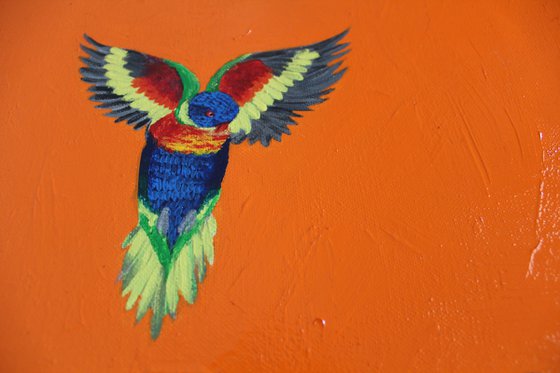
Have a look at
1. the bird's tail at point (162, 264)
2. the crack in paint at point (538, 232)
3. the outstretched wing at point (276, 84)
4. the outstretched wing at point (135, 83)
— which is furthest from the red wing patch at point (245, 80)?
the crack in paint at point (538, 232)

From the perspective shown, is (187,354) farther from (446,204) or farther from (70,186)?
(446,204)

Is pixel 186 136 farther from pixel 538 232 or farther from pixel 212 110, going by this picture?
pixel 538 232

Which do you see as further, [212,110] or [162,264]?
[212,110]

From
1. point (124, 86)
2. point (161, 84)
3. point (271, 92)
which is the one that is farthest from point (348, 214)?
point (124, 86)

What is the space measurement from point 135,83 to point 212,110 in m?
0.28

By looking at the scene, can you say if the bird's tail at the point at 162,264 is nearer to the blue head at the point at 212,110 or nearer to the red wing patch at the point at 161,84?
the blue head at the point at 212,110

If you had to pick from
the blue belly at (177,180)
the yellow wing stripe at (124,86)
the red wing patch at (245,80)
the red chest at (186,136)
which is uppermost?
the red wing patch at (245,80)

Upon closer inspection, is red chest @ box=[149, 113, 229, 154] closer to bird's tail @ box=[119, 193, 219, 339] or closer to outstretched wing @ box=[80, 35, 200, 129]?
outstretched wing @ box=[80, 35, 200, 129]

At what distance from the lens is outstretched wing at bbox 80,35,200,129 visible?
56.9 inches

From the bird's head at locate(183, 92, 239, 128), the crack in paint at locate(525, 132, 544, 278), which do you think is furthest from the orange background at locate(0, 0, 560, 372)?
the bird's head at locate(183, 92, 239, 128)

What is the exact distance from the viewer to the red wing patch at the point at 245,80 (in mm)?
1441

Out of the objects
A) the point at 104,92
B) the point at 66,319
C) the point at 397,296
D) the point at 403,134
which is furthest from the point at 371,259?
the point at 104,92

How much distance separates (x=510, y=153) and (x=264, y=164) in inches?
26.6

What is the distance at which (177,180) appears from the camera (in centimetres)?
135
